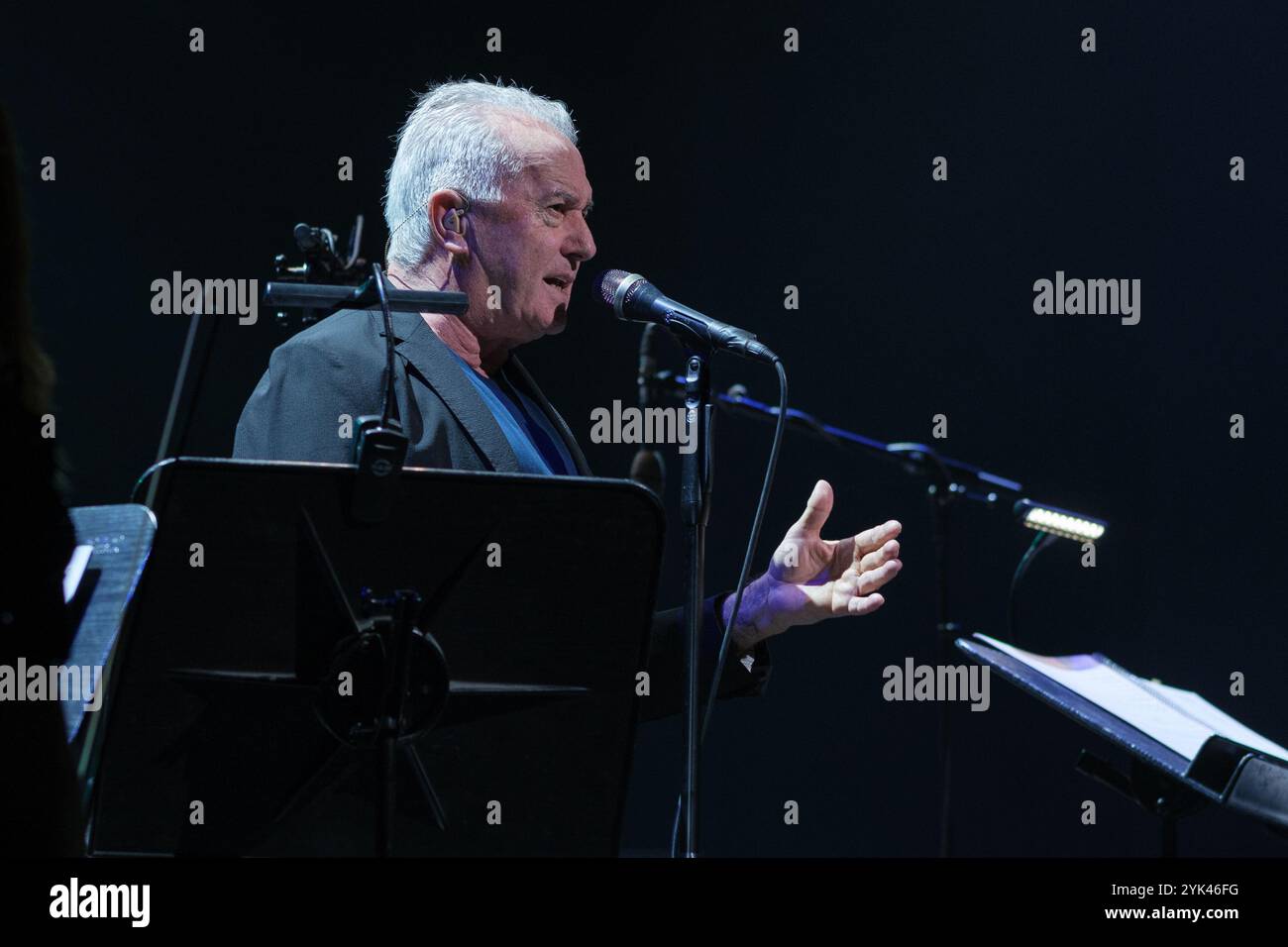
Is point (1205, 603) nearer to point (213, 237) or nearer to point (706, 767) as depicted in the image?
point (706, 767)

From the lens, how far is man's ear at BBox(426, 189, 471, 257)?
2148 millimetres

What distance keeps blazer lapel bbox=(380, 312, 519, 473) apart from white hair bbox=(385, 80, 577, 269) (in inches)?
12.5

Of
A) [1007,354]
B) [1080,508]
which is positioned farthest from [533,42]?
[1080,508]

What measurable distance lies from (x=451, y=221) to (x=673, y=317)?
0.53 metres

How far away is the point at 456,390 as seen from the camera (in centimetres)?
186

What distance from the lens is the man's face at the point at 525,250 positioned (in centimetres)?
212

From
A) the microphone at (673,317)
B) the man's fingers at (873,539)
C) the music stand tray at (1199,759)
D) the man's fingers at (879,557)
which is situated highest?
the microphone at (673,317)

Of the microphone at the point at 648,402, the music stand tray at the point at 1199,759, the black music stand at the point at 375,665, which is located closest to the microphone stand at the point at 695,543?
the black music stand at the point at 375,665

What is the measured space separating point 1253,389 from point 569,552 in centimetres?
326

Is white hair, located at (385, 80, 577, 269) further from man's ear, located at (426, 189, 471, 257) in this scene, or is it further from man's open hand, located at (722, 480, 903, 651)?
man's open hand, located at (722, 480, 903, 651)

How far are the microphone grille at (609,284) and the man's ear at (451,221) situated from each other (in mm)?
340

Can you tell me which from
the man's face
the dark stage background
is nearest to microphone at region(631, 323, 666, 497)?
the dark stage background

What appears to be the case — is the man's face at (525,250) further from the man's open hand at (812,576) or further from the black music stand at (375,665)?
the black music stand at (375,665)

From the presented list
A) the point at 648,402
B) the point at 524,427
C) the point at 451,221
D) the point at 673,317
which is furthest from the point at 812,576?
the point at 648,402
